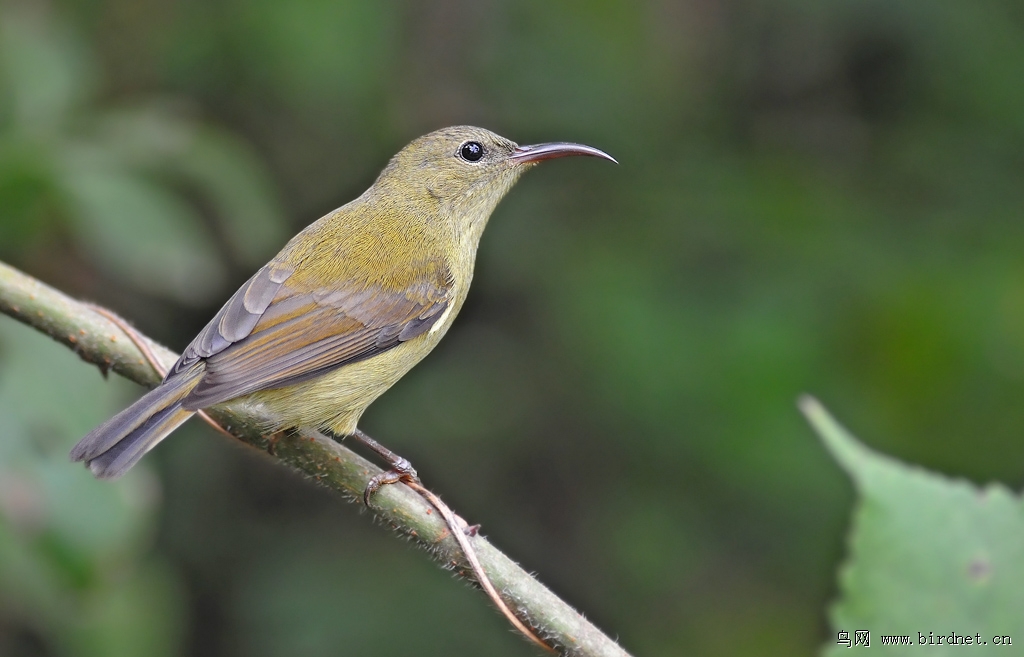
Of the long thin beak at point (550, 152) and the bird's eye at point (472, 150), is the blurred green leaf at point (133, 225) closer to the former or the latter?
the bird's eye at point (472, 150)

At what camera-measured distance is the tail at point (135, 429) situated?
254cm

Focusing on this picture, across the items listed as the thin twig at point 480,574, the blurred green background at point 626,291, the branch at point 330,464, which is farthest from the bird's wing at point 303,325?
the blurred green background at point 626,291

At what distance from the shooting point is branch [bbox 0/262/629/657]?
2256 millimetres

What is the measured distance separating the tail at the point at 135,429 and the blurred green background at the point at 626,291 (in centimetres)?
174

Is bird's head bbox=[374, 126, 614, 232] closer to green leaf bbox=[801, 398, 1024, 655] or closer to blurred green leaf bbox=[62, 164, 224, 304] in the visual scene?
blurred green leaf bbox=[62, 164, 224, 304]

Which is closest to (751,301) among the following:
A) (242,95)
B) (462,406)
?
(462,406)

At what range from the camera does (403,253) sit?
11.6 ft

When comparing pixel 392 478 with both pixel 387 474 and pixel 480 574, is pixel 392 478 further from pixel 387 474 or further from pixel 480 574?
pixel 480 574

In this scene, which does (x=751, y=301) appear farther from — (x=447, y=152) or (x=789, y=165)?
(x=447, y=152)

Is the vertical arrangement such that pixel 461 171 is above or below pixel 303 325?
above

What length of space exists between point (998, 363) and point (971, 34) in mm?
1768

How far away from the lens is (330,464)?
2.74 meters

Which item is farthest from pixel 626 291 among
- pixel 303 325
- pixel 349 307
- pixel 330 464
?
pixel 330 464

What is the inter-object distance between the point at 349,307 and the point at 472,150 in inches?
35.6
